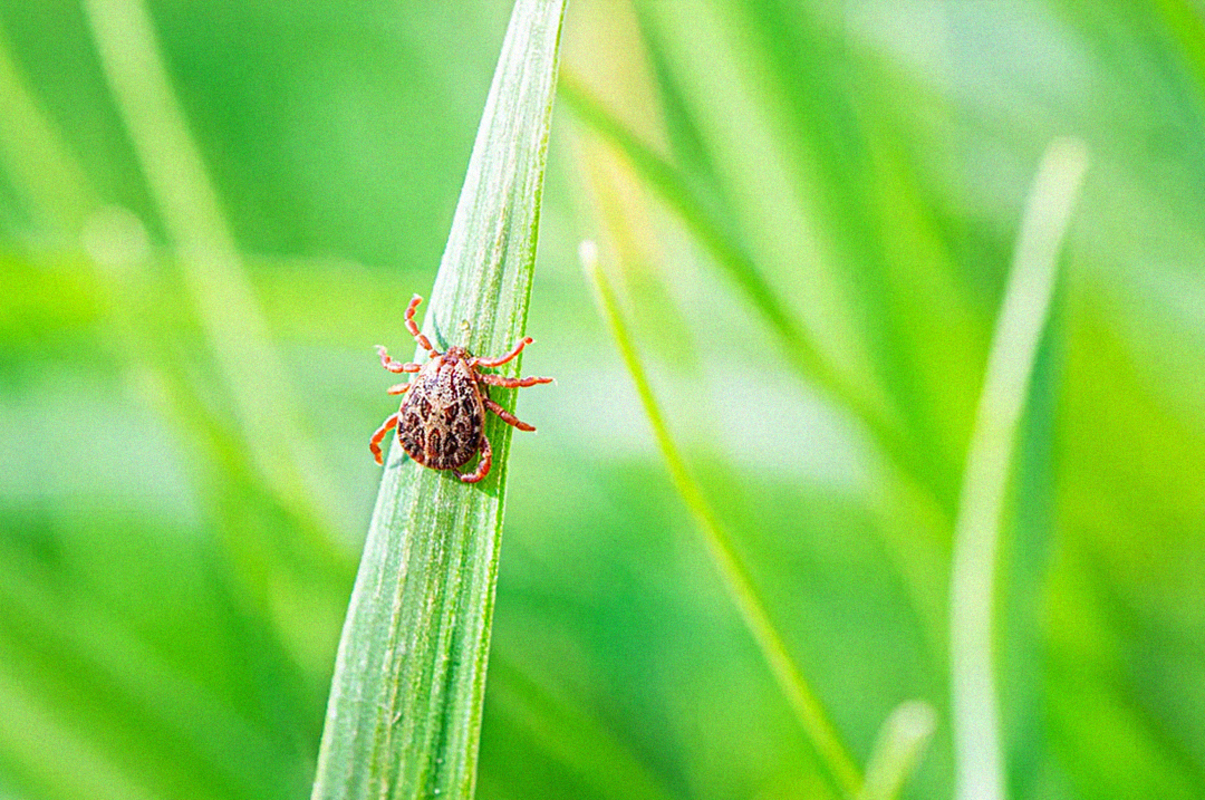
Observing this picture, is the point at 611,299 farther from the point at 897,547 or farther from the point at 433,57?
the point at 433,57

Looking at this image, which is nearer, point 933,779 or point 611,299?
point 611,299

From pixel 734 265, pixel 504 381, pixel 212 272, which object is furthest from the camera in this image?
pixel 212 272

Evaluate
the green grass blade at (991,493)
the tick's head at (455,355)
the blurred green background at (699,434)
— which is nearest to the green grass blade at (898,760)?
the green grass blade at (991,493)

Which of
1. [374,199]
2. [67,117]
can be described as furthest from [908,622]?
[67,117]

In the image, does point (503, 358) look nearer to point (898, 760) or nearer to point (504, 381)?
point (504, 381)

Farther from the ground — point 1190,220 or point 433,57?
point 433,57

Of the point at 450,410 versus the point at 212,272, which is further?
the point at 212,272

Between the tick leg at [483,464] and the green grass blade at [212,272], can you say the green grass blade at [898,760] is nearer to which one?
the tick leg at [483,464]

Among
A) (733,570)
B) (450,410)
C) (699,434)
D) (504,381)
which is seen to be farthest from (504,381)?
(699,434)
